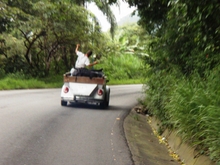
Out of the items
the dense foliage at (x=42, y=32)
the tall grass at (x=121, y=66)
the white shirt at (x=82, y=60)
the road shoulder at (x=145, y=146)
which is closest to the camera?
the road shoulder at (x=145, y=146)

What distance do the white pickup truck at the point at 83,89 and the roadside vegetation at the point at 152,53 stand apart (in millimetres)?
1861

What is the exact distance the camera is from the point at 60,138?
8.84 meters

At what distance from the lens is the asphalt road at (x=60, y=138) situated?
702cm

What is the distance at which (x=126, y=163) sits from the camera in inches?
273

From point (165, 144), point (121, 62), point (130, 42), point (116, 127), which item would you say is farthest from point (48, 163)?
point (130, 42)

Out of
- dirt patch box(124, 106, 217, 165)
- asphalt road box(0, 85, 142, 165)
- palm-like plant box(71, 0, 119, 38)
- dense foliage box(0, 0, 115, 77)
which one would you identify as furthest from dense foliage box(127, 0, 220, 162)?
palm-like plant box(71, 0, 119, 38)

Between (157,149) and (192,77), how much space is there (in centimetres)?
229

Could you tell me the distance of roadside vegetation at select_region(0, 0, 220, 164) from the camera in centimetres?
746

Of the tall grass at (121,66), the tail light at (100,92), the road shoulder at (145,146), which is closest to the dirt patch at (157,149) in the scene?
the road shoulder at (145,146)

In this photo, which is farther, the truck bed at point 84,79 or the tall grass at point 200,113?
the truck bed at point 84,79

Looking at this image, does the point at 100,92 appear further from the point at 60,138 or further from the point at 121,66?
the point at 121,66

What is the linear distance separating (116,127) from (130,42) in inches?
1827

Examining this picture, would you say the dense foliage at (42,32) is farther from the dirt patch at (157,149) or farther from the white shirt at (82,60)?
the dirt patch at (157,149)

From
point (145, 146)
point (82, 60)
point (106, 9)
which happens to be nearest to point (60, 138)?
point (145, 146)
